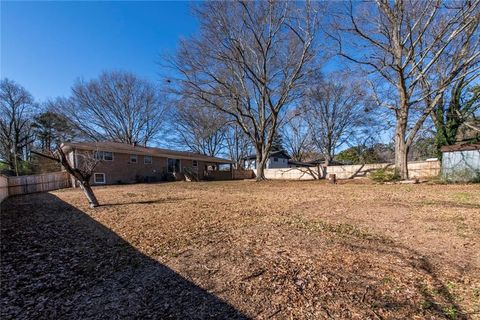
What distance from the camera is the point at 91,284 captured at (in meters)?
2.56

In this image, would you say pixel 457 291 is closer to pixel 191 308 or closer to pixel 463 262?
pixel 463 262

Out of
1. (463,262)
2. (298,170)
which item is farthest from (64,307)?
(298,170)

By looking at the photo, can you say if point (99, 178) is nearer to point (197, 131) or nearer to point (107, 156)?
point (107, 156)

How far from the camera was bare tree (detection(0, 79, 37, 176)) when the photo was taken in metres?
22.4

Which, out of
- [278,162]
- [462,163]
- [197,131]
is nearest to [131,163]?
[197,131]

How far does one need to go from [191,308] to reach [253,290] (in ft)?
2.10

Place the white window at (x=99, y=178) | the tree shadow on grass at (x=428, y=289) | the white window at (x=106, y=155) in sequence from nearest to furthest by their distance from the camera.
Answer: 1. the tree shadow on grass at (x=428, y=289)
2. the white window at (x=99, y=178)
3. the white window at (x=106, y=155)

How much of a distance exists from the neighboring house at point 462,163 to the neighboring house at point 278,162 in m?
22.5

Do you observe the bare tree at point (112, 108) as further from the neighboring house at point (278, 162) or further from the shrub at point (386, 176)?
the shrub at point (386, 176)

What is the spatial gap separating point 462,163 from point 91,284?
608 inches

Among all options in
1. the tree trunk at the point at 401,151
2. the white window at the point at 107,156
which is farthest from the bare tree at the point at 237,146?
the tree trunk at the point at 401,151

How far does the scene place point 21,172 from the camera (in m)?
22.8

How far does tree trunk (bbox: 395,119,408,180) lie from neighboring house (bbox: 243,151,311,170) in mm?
20715

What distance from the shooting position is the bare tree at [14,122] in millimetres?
22422
